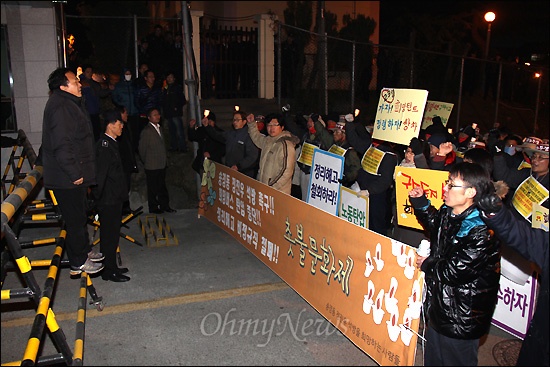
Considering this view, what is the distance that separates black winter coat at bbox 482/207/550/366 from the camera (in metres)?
3.26

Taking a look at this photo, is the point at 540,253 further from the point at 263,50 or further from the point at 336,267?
the point at 263,50

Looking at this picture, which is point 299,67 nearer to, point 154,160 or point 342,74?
point 342,74

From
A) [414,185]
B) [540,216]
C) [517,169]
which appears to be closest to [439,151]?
[414,185]

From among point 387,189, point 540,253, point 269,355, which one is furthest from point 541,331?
point 387,189

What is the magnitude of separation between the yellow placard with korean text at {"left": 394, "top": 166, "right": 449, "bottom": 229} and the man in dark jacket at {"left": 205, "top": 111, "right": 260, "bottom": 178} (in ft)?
11.9

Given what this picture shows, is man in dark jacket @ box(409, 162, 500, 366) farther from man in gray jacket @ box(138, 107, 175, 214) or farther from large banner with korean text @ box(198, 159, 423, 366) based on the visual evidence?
man in gray jacket @ box(138, 107, 175, 214)

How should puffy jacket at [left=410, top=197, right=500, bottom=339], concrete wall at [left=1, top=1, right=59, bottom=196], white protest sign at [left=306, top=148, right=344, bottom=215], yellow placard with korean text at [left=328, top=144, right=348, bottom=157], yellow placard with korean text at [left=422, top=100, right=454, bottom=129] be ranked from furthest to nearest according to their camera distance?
yellow placard with korean text at [left=422, top=100, right=454, bottom=129] < concrete wall at [left=1, top=1, right=59, bottom=196] < yellow placard with korean text at [left=328, top=144, right=348, bottom=157] < white protest sign at [left=306, top=148, right=344, bottom=215] < puffy jacket at [left=410, top=197, right=500, bottom=339]

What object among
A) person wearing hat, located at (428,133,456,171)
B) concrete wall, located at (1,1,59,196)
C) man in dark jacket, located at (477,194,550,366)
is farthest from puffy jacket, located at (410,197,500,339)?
concrete wall, located at (1,1,59,196)

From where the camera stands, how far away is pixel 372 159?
7.28m

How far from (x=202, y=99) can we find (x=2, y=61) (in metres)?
5.01

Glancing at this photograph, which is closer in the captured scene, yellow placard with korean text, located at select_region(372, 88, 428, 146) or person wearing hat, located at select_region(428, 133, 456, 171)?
person wearing hat, located at select_region(428, 133, 456, 171)

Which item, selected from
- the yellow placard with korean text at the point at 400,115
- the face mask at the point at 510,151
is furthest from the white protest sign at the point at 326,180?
the face mask at the point at 510,151

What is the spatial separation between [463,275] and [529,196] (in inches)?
71.0

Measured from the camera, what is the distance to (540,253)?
3367mm
